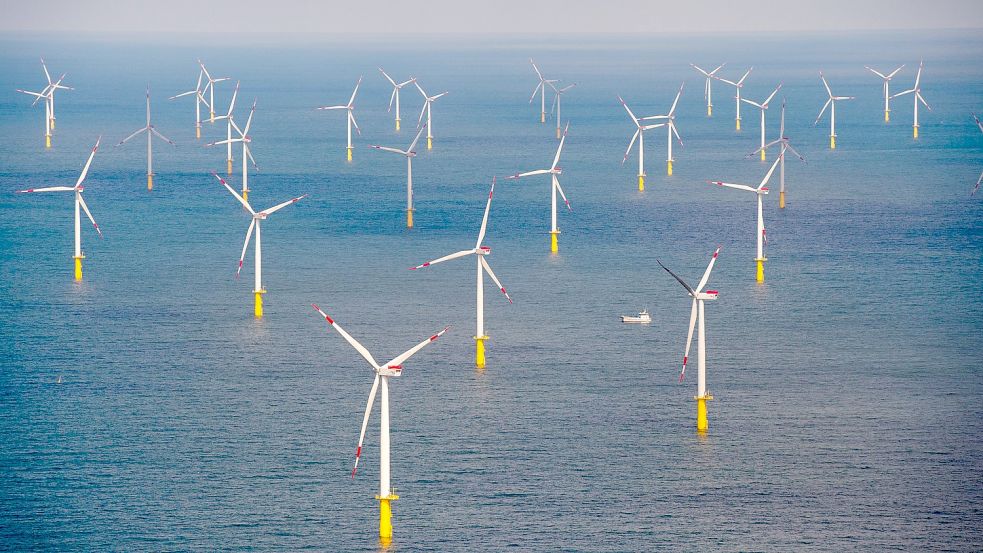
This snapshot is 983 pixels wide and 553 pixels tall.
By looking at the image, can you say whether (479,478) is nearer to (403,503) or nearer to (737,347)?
(403,503)

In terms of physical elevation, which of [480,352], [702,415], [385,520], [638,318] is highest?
[638,318]

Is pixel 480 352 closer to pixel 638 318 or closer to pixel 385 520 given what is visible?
pixel 638 318

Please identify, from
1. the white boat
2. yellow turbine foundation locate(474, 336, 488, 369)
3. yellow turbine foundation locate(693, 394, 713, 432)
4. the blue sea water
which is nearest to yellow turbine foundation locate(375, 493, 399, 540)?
the blue sea water

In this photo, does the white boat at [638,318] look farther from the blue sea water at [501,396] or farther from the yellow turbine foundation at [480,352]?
the yellow turbine foundation at [480,352]

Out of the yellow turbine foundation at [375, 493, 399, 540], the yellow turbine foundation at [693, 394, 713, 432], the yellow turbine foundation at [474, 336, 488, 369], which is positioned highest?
the yellow turbine foundation at [474, 336, 488, 369]

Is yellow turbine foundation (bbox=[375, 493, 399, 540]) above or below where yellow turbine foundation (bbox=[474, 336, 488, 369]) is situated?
below

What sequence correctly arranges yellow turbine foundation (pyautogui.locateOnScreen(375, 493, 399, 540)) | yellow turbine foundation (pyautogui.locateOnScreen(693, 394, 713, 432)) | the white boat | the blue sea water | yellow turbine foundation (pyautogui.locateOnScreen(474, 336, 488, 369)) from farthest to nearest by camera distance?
the white boat, yellow turbine foundation (pyautogui.locateOnScreen(474, 336, 488, 369)), yellow turbine foundation (pyautogui.locateOnScreen(693, 394, 713, 432)), the blue sea water, yellow turbine foundation (pyautogui.locateOnScreen(375, 493, 399, 540))

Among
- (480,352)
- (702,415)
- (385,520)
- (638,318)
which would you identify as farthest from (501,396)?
(385,520)

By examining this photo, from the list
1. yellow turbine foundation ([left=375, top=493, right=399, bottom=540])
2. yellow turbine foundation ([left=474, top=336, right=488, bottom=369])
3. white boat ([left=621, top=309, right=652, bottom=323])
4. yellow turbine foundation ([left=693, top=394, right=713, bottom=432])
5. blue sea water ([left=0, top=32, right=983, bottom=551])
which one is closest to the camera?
yellow turbine foundation ([left=375, top=493, right=399, bottom=540])

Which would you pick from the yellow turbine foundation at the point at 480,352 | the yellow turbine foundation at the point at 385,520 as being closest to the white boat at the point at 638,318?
the yellow turbine foundation at the point at 480,352

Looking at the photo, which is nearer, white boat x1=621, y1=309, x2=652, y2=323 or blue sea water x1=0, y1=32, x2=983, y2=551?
blue sea water x1=0, y1=32, x2=983, y2=551

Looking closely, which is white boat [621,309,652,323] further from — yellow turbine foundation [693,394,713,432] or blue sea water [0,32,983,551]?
yellow turbine foundation [693,394,713,432]
